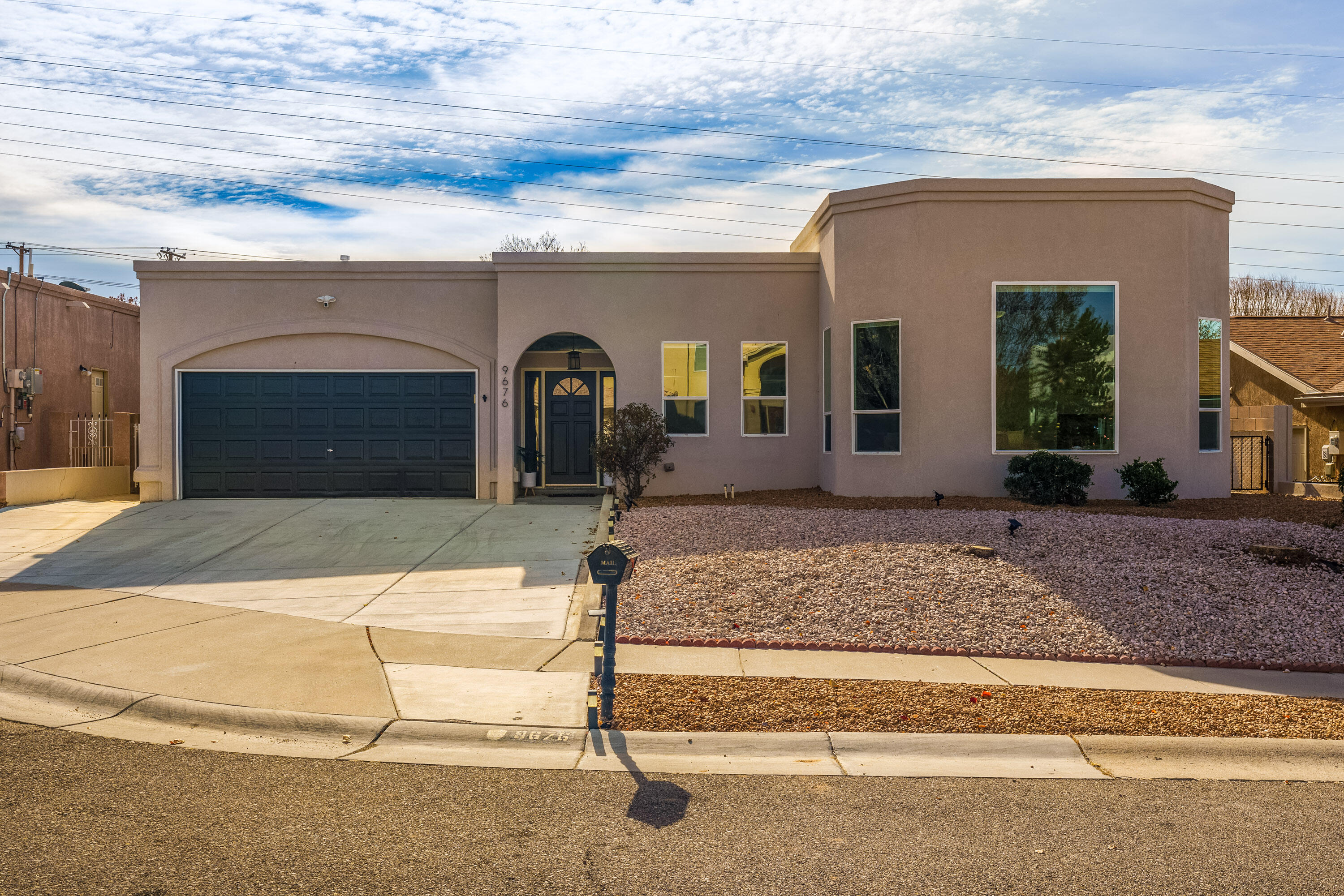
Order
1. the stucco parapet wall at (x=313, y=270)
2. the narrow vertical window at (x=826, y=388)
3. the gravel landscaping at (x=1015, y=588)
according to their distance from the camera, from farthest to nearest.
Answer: the stucco parapet wall at (x=313, y=270), the narrow vertical window at (x=826, y=388), the gravel landscaping at (x=1015, y=588)

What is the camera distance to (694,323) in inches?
597

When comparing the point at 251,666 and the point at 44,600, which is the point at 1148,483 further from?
the point at 44,600

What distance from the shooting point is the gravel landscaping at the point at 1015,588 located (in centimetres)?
726

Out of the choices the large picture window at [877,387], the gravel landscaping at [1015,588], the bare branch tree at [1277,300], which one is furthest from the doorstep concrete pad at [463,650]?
the bare branch tree at [1277,300]

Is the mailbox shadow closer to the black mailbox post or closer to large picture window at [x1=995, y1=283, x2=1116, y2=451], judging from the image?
the black mailbox post

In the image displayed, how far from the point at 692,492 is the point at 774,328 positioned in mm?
3178

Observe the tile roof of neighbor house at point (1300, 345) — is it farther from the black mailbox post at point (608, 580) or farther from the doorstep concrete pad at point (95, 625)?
the doorstep concrete pad at point (95, 625)

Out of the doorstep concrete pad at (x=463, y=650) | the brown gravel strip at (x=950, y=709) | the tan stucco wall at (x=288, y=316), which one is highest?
the tan stucco wall at (x=288, y=316)

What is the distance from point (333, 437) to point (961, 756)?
43.6ft

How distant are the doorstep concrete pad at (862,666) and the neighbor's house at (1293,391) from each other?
1261cm

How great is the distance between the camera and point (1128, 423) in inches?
511

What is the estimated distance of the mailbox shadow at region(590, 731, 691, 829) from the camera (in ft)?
13.6

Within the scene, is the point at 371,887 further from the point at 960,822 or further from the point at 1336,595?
the point at 1336,595

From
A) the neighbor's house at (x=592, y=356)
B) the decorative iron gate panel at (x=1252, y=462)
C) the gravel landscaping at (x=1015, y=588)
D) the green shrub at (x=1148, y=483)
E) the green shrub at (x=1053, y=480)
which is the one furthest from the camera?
the decorative iron gate panel at (x=1252, y=462)
